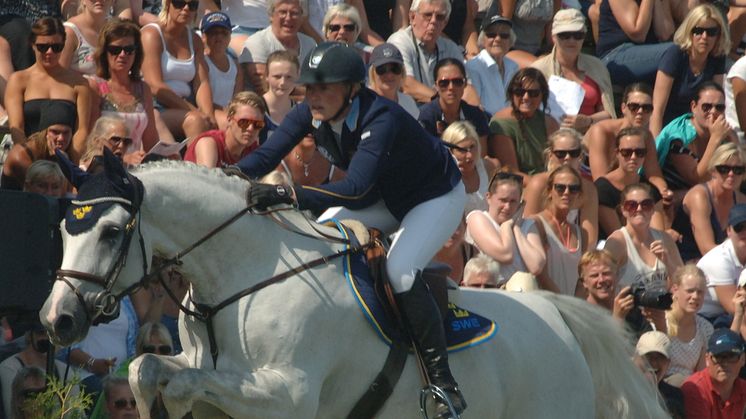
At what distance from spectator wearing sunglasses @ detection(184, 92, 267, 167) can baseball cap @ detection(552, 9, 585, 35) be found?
182 inches

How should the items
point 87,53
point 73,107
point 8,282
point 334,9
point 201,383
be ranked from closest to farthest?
point 201,383 < point 8,282 < point 73,107 < point 87,53 < point 334,9

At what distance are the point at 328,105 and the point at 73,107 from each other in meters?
4.01

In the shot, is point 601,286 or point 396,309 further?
point 601,286

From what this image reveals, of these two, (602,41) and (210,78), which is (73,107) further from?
(602,41)

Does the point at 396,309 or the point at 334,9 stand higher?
the point at 396,309

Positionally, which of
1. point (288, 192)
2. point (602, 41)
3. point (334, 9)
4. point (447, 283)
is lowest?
point (602, 41)

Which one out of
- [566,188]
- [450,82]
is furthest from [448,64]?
[566,188]

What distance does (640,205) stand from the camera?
43.1 ft

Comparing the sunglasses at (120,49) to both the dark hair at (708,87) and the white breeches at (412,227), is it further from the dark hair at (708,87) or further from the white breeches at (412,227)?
the dark hair at (708,87)

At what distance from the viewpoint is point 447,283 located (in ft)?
28.7

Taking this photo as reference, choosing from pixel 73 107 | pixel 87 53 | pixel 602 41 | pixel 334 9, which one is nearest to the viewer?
pixel 73 107

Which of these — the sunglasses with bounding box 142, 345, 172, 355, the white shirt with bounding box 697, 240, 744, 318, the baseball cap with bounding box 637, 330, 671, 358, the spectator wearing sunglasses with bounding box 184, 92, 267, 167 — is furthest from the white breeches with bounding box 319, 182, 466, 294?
the white shirt with bounding box 697, 240, 744, 318

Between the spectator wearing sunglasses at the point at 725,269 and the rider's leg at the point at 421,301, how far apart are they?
5.72 meters

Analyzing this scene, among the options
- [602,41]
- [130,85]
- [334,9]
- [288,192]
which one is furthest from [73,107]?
[602,41]
